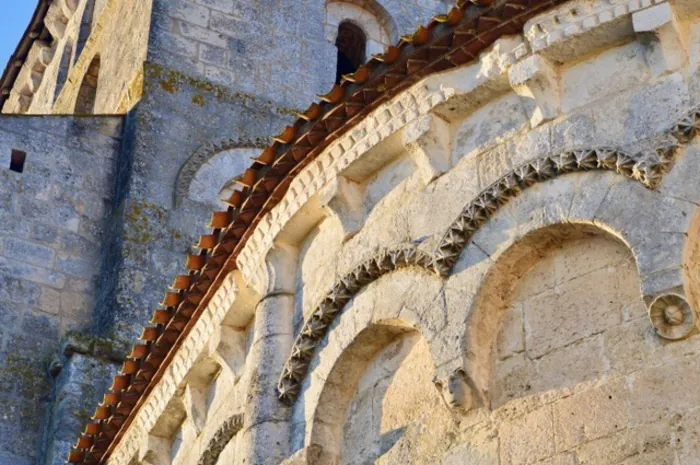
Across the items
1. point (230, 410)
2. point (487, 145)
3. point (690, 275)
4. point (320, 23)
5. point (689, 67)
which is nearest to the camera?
point (690, 275)

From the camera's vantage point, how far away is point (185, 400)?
880 centimetres

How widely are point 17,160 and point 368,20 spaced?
14.2 ft

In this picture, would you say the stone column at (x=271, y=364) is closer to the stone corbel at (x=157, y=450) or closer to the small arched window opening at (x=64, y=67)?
the stone corbel at (x=157, y=450)

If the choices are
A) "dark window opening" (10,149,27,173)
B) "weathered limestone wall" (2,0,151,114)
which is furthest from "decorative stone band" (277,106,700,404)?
"weathered limestone wall" (2,0,151,114)

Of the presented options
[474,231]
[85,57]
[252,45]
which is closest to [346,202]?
[474,231]

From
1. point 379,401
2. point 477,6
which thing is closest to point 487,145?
point 477,6

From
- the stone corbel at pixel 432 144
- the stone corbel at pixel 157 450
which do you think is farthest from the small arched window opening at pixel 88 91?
the stone corbel at pixel 432 144

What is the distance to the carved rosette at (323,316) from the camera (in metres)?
7.23

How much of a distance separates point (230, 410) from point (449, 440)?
6.41ft

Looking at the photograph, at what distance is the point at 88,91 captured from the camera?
16500 mm

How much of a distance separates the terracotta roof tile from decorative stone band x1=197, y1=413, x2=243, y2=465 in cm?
78

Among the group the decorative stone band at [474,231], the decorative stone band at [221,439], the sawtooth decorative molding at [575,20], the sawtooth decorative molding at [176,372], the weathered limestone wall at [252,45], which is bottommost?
the decorative stone band at [221,439]

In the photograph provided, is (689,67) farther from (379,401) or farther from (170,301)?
(170,301)

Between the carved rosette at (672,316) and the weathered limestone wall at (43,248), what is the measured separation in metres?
6.51
